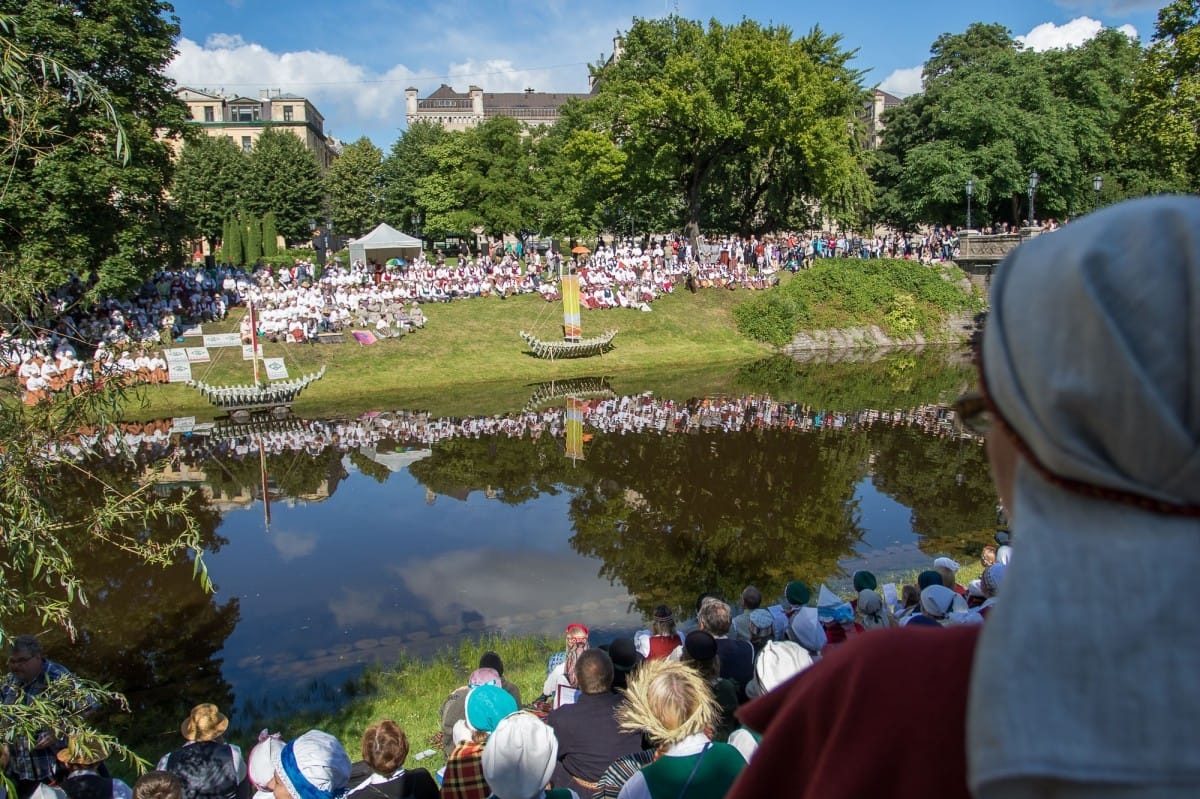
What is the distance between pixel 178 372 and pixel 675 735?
2572 cm

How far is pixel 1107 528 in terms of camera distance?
2.93 feet

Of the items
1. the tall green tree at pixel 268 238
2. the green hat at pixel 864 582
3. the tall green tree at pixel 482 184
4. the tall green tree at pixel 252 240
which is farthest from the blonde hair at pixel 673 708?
the tall green tree at pixel 482 184

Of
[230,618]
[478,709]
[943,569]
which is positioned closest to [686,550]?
[943,569]

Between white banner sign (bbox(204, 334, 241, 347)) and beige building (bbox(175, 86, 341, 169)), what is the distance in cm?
6842

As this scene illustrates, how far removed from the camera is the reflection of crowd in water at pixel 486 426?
20500 mm

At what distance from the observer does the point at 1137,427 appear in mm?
874

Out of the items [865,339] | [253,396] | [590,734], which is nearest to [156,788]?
[590,734]

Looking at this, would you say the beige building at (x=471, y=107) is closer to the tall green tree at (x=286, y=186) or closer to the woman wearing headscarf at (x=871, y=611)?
the tall green tree at (x=286, y=186)

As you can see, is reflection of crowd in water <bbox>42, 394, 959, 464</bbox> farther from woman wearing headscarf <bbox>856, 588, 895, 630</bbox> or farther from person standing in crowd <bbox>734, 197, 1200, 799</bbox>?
person standing in crowd <bbox>734, 197, 1200, 799</bbox>

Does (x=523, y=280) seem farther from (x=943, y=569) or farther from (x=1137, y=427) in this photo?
(x=1137, y=427)

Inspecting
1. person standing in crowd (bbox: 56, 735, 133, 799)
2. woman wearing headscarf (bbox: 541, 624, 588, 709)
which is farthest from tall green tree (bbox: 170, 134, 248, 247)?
person standing in crowd (bbox: 56, 735, 133, 799)

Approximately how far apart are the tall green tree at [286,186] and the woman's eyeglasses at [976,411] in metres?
69.6

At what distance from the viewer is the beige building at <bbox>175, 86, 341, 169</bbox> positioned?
91.6m

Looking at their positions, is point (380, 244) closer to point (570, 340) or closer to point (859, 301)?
point (570, 340)
